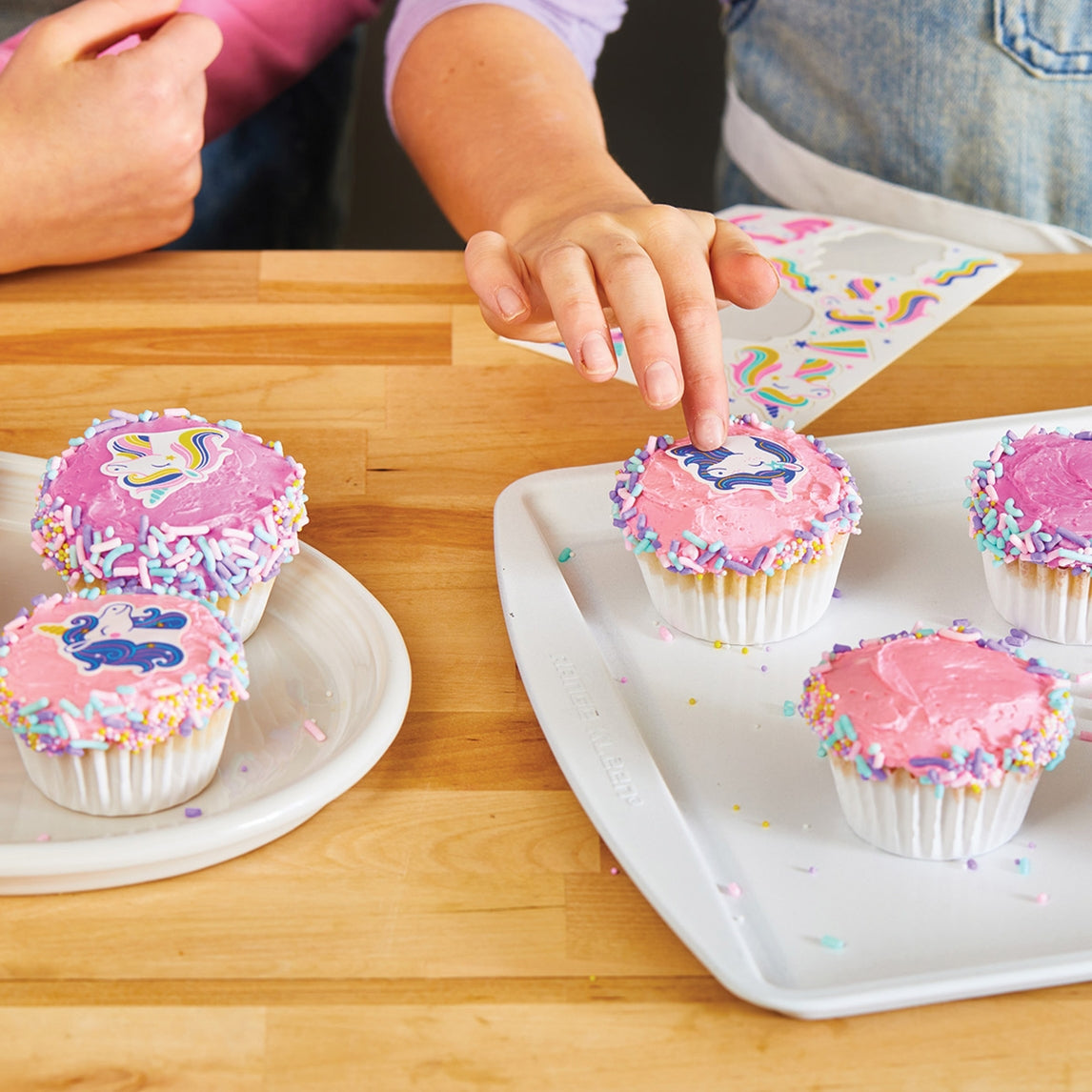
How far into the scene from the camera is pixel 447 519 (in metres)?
1.04

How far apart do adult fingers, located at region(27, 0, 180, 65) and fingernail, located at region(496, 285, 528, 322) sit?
57cm

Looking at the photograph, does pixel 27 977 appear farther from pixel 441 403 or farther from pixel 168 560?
pixel 441 403

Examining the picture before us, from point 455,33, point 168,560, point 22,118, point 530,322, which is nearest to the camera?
point 168,560

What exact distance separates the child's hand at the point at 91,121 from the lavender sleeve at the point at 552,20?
0.95 ft

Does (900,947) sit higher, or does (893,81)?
(893,81)

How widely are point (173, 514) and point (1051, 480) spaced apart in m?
0.64

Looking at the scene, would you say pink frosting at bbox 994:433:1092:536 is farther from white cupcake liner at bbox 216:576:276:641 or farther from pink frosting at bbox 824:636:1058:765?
white cupcake liner at bbox 216:576:276:641

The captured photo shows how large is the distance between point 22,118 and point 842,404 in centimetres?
87

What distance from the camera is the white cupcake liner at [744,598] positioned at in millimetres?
897

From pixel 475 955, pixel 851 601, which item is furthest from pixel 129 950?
pixel 851 601

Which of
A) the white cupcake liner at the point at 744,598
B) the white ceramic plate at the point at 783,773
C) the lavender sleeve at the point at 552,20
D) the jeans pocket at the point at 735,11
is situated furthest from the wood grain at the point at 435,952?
the jeans pocket at the point at 735,11

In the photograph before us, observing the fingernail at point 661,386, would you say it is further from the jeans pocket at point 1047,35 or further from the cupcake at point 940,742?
the jeans pocket at point 1047,35

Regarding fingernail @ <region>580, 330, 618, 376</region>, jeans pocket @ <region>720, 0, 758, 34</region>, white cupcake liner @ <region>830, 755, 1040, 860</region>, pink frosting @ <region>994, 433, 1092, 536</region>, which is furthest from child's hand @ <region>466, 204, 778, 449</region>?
jeans pocket @ <region>720, 0, 758, 34</region>

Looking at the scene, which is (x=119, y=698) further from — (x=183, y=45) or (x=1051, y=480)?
(x=183, y=45)
